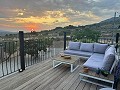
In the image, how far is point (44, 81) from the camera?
3.11 meters

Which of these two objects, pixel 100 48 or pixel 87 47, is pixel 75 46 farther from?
pixel 100 48

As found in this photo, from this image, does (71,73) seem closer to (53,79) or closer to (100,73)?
(53,79)

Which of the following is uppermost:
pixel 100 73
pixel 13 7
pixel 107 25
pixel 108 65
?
pixel 13 7

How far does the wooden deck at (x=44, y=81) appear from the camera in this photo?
110 inches

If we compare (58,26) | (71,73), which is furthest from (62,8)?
(71,73)

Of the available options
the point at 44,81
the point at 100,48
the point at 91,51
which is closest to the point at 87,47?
the point at 91,51

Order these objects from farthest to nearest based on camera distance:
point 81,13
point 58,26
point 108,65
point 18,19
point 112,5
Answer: point 58,26
point 81,13
point 112,5
point 18,19
point 108,65

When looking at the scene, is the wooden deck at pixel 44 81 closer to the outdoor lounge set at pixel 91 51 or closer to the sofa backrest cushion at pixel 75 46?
the outdoor lounge set at pixel 91 51

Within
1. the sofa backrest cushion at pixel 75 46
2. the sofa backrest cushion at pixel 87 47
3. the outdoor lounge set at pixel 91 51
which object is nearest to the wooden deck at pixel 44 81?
the outdoor lounge set at pixel 91 51

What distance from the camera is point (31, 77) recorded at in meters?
3.34

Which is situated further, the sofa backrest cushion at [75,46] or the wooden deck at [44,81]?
the sofa backrest cushion at [75,46]

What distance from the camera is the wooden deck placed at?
279 centimetres

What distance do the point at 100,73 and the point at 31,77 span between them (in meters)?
1.93

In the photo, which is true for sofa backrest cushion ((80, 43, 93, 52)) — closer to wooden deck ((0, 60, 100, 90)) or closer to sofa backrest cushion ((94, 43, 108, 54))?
sofa backrest cushion ((94, 43, 108, 54))
